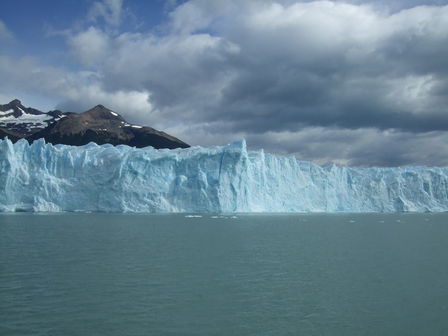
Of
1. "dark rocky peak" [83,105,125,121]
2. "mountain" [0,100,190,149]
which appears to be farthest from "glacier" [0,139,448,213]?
"dark rocky peak" [83,105,125,121]

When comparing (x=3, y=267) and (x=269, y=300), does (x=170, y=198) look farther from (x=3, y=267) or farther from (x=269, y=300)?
(x=269, y=300)

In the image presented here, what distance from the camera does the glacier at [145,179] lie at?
4278cm

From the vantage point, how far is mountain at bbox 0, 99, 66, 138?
359 ft

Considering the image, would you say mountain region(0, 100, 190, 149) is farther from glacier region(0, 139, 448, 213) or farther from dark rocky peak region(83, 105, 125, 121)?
glacier region(0, 139, 448, 213)

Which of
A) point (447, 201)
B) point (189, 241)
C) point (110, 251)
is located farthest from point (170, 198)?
point (447, 201)

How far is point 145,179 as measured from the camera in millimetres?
46094

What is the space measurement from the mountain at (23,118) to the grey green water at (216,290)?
99.0m

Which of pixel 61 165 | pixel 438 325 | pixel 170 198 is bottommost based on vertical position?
pixel 438 325

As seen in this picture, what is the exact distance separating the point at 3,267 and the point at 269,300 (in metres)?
8.57

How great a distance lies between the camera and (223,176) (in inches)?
1895

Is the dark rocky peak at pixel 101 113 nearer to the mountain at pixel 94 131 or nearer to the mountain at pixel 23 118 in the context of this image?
the mountain at pixel 94 131

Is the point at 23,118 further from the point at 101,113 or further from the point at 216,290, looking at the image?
the point at 216,290

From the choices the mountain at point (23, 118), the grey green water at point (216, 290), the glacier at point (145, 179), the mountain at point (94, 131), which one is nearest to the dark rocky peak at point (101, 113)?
the mountain at point (94, 131)

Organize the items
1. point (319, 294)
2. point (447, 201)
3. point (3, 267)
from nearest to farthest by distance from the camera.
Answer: point (319, 294) < point (3, 267) < point (447, 201)
